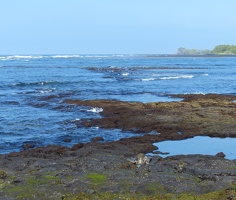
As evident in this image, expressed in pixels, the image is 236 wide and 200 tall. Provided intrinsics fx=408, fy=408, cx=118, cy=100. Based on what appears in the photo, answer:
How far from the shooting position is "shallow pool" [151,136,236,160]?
74.1ft

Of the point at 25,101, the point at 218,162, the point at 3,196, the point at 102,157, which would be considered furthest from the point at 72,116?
the point at 3,196

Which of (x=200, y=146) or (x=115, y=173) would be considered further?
(x=200, y=146)

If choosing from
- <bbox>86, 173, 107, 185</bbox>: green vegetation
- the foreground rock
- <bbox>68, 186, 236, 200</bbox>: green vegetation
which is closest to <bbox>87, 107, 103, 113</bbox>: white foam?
the foreground rock

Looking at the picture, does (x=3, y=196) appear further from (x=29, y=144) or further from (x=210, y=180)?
(x=29, y=144)

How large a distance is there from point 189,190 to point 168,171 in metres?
2.47

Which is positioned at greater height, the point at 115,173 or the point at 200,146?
the point at 115,173

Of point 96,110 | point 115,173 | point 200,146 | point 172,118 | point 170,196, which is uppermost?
point 170,196

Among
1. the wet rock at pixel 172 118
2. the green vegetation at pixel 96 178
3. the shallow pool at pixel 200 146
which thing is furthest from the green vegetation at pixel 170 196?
the wet rock at pixel 172 118

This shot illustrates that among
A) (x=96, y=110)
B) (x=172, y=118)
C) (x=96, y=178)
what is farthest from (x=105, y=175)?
(x=96, y=110)

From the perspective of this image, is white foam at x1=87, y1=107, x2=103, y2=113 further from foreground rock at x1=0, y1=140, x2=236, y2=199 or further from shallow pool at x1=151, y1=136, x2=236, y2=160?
foreground rock at x1=0, y1=140, x2=236, y2=199

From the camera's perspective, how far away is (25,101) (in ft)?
144

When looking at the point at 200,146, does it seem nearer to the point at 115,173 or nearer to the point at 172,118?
the point at 172,118

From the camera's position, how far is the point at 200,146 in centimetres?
2386

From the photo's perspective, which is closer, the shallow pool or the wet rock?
the shallow pool
